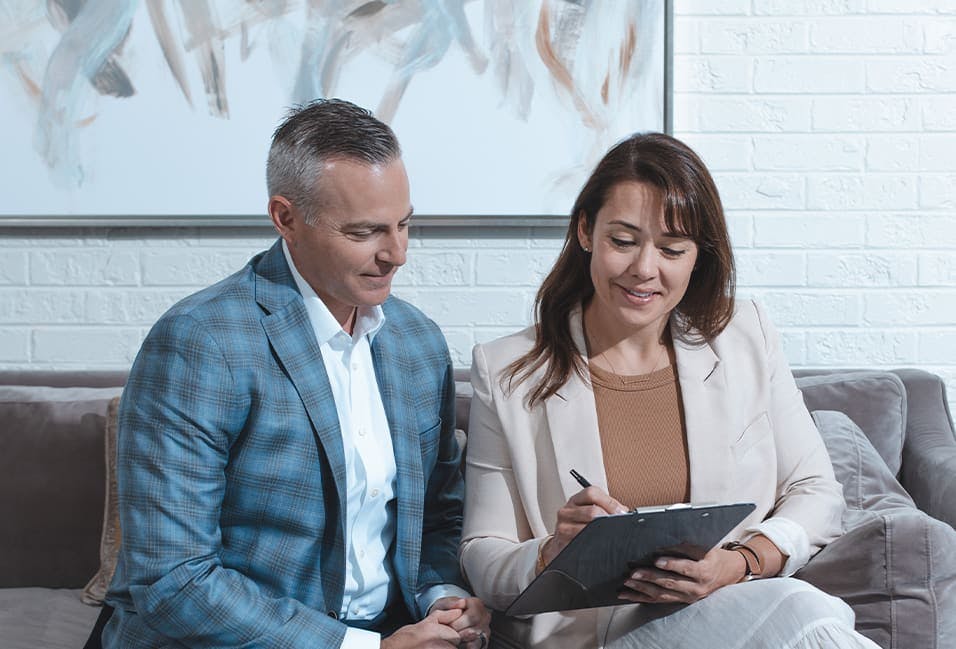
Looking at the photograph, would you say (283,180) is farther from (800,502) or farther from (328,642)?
(800,502)

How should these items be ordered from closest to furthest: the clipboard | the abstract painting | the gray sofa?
the clipboard < the gray sofa < the abstract painting

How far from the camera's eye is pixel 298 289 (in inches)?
56.7

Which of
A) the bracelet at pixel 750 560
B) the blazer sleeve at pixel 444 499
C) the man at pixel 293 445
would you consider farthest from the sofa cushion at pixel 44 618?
the bracelet at pixel 750 560

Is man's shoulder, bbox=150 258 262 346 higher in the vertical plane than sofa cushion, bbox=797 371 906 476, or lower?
higher

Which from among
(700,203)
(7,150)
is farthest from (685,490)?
(7,150)

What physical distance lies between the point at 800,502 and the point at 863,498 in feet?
1.13

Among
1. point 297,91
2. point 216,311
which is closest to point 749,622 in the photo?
point 216,311

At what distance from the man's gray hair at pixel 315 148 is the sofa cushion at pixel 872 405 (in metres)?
1.12

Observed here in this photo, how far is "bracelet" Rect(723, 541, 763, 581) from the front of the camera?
4.83 feet

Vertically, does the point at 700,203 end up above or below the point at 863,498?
above

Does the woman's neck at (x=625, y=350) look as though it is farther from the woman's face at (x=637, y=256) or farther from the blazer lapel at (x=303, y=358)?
the blazer lapel at (x=303, y=358)

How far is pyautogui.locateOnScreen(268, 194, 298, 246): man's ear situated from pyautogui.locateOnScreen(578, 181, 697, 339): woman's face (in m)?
0.47

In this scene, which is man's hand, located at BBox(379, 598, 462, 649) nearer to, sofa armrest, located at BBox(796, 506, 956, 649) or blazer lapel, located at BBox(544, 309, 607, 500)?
blazer lapel, located at BBox(544, 309, 607, 500)

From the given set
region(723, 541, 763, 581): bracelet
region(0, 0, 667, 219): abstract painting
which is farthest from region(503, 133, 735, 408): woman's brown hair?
region(0, 0, 667, 219): abstract painting
